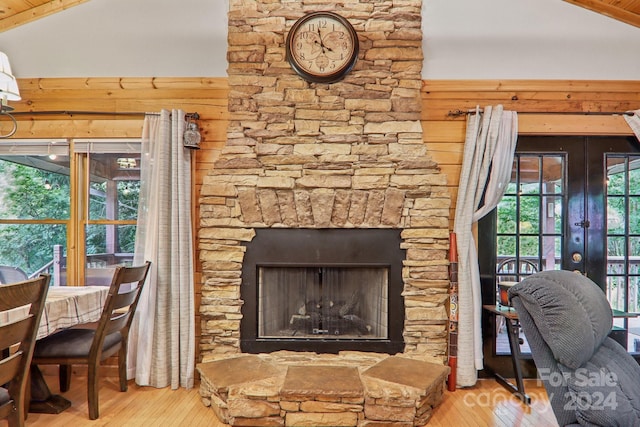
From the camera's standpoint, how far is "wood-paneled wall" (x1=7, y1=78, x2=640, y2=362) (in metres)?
2.81

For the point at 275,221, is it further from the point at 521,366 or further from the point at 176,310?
the point at 521,366

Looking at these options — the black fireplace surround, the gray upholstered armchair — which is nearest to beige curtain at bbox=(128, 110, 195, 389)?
the black fireplace surround

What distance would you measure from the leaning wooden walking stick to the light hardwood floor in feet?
0.41

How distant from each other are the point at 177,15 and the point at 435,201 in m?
2.47

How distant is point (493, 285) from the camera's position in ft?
9.37

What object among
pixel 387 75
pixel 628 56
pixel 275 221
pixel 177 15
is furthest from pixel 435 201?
pixel 177 15

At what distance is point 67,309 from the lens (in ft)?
7.30

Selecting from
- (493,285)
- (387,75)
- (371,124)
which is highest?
(387,75)

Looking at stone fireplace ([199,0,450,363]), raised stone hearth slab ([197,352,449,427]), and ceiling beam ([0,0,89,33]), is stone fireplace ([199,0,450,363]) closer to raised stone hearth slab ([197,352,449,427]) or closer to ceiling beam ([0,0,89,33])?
raised stone hearth slab ([197,352,449,427])

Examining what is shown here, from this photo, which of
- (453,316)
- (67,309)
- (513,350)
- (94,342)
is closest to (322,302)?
(453,316)

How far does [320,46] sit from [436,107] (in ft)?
3.30

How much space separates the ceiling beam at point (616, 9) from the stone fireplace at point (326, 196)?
1.35 meters

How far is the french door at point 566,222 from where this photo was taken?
9.35 ft

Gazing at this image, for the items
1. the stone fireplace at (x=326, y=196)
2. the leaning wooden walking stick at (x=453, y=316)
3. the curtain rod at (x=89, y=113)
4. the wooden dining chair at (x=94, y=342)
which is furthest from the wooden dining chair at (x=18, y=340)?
the leaning wooden walking stick at (x=453, y=316)
